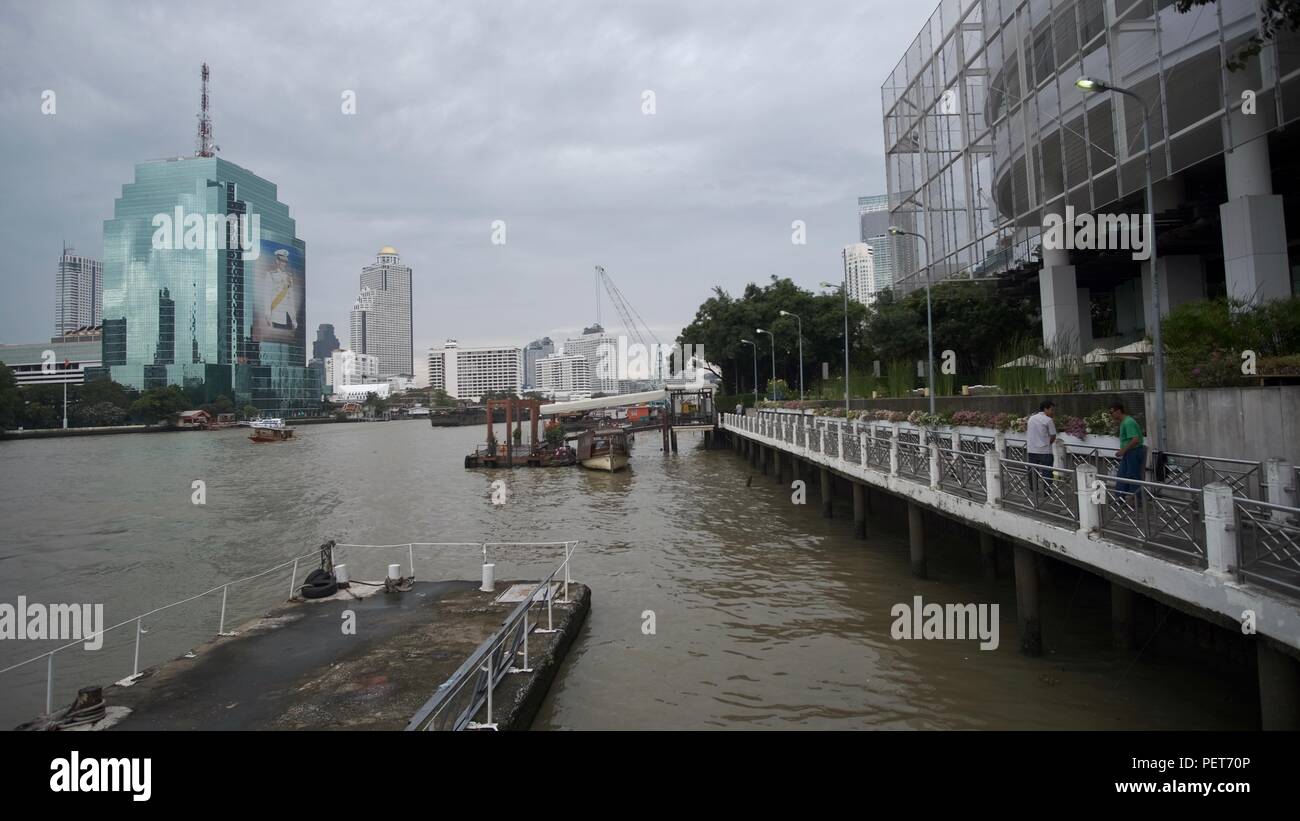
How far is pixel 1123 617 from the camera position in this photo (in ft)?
32.0

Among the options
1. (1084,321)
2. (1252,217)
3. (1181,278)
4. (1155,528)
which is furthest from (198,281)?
(1155,528)

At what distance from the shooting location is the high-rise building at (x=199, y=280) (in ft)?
372

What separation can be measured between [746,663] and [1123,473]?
5.65m

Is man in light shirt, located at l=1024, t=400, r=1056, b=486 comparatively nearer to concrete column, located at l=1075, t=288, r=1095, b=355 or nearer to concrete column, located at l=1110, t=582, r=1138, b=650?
concrete column, located at l=1110, t=582, r=1138, b=650

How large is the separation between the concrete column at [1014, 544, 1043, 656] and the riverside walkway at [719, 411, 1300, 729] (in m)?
0.01

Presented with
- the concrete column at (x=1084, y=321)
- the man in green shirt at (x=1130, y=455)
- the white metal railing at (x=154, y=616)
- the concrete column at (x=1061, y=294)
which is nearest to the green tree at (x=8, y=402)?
the white metal railing at (x=154, y=616)

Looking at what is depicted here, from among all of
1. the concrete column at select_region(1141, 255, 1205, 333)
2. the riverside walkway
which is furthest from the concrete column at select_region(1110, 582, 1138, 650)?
the concrete column at select_region(1141, 255, 1205, 333)

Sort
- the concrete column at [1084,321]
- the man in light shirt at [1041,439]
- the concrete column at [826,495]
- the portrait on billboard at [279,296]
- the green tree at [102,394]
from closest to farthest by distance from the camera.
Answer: the man in light shirt at [1041,439] < the concrete column at [826,495] < the concrete column at [1084,321] < the green tree at [102,394] < the portrait on billboard at [279,296]

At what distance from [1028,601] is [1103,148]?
20.7 metres

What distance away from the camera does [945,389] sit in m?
24.6

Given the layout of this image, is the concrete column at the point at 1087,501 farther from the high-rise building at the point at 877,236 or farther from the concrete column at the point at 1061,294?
the high-rise building at the point at 877,236

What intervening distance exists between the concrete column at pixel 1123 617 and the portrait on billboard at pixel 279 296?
142 m

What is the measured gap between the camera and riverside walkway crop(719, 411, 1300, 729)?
590 cm
